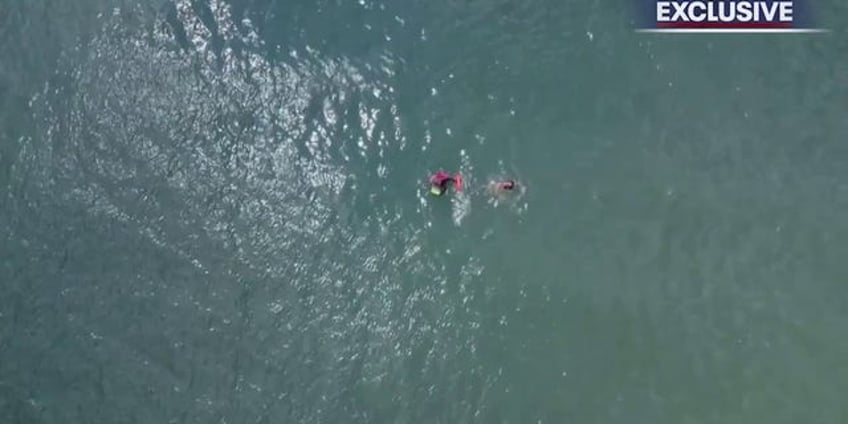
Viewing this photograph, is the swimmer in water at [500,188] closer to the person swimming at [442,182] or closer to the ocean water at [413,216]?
the ocean water at [413,216]

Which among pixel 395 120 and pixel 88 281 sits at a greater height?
pixel 395 120

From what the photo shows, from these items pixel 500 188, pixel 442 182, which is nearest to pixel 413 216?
pixel 442 182

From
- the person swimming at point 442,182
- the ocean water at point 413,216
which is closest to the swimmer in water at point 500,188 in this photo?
the ocean water at point 413,216

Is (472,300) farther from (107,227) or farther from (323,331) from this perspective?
(107,227)

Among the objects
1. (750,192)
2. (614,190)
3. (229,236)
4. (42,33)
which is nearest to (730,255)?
(750,192)

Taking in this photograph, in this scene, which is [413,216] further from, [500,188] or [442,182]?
[500,188]

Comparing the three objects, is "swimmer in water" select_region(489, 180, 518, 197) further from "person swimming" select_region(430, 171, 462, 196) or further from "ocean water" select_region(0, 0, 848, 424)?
"person swimming" select_region(430, 171, 462, 196)

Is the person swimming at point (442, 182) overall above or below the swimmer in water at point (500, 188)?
above
